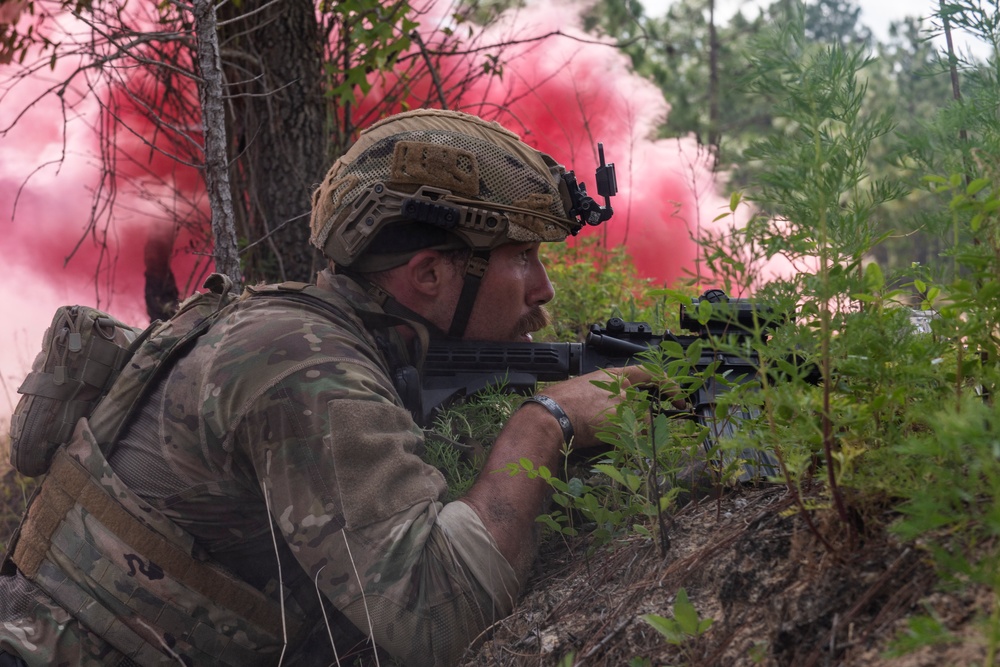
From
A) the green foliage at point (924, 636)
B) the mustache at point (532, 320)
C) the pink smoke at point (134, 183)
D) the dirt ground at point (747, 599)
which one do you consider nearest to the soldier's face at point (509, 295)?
the mustache at point (532, 320)

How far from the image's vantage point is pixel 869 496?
160 cm

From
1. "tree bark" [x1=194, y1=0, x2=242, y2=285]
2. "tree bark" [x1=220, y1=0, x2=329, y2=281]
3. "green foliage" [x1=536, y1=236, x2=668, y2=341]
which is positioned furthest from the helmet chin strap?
"tree bark" [x1=220, y1=0, x2=329, y2=281]

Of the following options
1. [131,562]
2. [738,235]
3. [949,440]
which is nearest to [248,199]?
[131,562]

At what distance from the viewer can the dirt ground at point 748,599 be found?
1.44 meters

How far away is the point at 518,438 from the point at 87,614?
1202mm

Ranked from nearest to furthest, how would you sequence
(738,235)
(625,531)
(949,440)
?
(949,440)
(738,235)
(625,531)

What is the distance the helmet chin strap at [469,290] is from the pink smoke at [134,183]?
109 inches

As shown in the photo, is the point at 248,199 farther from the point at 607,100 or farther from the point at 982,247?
the point at 982,247

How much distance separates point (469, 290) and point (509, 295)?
0.14m

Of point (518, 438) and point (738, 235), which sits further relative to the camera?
point (518, 438)

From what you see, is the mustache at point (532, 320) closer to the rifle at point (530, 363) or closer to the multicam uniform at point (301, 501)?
the rifle at point (530, 363)

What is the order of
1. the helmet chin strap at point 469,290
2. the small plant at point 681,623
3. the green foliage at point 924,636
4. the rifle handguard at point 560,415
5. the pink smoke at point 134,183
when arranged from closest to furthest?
the green foliage at point 924,636 → the small plant at point 681,623 → the rifle handguard at point 560,415 → the helmet chin strap at point 469,290 → the pink smoke at point 134,183

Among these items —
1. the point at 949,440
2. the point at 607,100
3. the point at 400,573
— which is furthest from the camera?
the point at 607,100

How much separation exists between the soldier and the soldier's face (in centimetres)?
11
